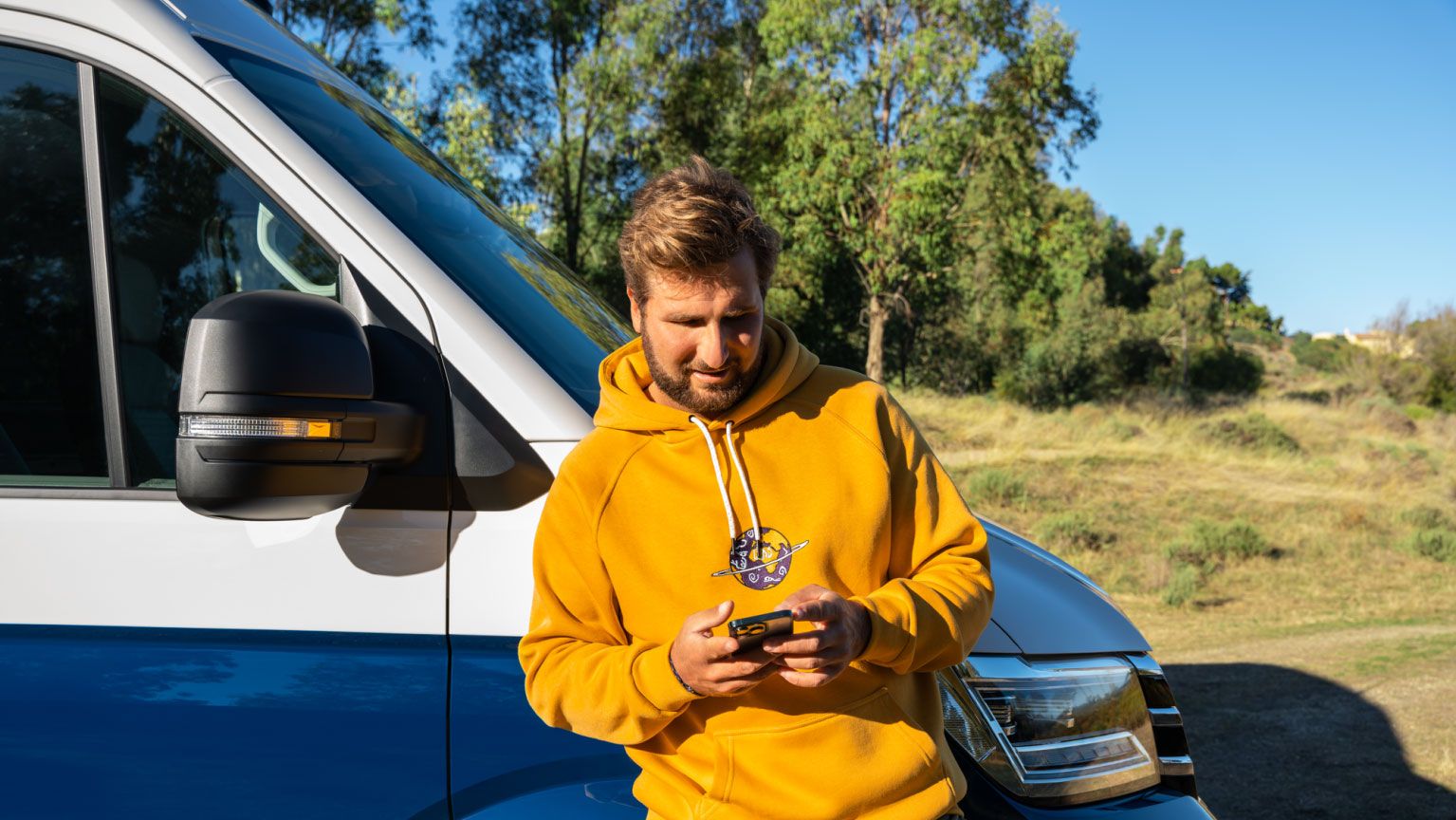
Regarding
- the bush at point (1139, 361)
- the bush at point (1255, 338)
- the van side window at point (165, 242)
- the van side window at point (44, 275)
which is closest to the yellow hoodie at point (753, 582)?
the van side window at point (165, 242)

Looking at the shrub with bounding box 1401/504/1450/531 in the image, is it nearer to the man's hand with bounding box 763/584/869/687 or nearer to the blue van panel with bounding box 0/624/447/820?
the man's hand with bounding box 763/584/869/687

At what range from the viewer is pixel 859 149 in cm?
2088

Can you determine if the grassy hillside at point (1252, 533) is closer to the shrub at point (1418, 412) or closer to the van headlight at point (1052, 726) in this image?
the van headlight at point (1052, 726)

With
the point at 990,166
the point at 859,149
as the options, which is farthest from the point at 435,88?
the point at 990,166

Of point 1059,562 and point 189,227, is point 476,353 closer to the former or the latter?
point 189,227

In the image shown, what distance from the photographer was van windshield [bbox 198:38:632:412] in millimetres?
1979

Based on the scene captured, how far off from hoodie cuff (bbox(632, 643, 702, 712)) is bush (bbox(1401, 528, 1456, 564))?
11.4 meters

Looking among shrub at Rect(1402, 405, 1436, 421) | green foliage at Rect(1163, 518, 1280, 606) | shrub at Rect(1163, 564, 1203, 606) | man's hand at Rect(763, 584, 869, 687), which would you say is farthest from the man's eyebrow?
shrub at Rect(1402, 405, 1436, 421)

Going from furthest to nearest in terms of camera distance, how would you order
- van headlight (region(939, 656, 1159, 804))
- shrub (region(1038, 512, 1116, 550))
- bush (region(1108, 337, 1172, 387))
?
bush (region(1108, 337, 1172, 387)), shrub (region(1038, 512, 1116, 550)), van headlight (region(939, 656, 1159, 804))

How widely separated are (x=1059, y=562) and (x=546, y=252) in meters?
1.42

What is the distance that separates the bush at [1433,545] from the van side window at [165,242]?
11.5 metres

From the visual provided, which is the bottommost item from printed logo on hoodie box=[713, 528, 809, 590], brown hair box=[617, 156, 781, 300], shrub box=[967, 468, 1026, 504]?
shrub box=[967, 468, 1026, 504]

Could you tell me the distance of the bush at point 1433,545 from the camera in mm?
→ 10742

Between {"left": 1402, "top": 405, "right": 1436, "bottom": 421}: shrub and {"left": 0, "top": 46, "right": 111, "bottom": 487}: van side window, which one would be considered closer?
{"left": 0, "top": 46, "right": 111, "bottom": 487}: van side window
